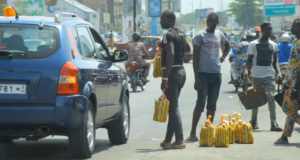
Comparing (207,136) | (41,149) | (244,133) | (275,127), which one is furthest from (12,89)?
(275,127)

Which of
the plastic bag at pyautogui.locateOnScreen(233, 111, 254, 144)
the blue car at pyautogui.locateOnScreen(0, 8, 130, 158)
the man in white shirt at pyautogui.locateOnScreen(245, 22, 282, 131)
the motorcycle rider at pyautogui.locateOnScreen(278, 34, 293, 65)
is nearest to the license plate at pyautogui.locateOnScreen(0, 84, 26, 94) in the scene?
the blue car at pyautogui.locateOnScreen(0, 8, 130, 158)

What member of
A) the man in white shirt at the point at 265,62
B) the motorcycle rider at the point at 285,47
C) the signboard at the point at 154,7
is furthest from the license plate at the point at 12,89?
the signboard at the point at 154,7

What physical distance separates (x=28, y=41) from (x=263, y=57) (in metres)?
4.36

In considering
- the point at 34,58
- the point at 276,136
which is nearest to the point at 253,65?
the point at 276,136

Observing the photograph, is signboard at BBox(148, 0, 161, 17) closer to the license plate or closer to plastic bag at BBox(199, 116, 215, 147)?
plastic bag at BBox(199, 116, 215, 147)

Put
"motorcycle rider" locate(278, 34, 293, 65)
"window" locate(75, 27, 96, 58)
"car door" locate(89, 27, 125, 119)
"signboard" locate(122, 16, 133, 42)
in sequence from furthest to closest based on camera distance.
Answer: "signboard" locate(122, 16, 133, 42) → "motorcycle rider" locate(278, 34, 293, 65) → "car door" locate(89, 27, 125, 119) → "window" locate(75, 27, 96, 58)

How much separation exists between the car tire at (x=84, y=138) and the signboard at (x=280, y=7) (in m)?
48.4

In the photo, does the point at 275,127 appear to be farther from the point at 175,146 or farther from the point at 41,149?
the point at 41,149

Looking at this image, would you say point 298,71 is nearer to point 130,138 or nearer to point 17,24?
point 130,138

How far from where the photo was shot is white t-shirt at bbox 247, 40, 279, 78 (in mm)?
9352

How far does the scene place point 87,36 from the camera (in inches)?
290

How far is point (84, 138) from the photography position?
648cm

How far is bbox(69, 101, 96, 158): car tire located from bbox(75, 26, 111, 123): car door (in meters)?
0.26

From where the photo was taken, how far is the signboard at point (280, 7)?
53000mm
